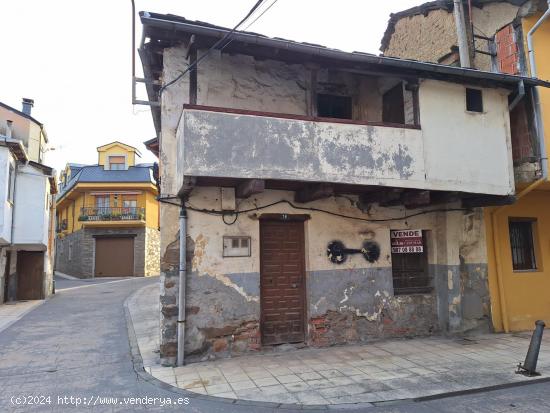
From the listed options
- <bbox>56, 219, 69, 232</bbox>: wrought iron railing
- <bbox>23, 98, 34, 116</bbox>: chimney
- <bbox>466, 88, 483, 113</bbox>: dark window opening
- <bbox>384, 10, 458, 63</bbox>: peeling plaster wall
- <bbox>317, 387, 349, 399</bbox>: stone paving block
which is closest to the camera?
<bbox>317, 387, 349, 399</bbox>: stone paving block

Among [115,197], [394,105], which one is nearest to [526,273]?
[394,105]

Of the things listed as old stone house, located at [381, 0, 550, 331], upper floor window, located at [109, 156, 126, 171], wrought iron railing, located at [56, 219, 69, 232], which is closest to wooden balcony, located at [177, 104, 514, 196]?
old stone house, located at [381, 0, 550, 331]

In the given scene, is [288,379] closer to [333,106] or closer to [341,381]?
[341,381]

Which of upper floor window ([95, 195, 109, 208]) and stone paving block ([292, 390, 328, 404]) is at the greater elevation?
upper floor window ([95, 195, 109, 208])

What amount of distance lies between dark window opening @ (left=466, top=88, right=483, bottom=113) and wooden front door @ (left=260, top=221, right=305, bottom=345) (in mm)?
4348

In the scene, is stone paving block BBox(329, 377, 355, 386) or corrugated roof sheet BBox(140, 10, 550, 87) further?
corrugated roof sheet BBox(140, 10, 550, 87)

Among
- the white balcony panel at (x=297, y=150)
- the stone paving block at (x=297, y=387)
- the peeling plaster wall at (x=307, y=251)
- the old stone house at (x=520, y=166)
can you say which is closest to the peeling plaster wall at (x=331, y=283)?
the peeling plaster wall at (x=307, y=251)

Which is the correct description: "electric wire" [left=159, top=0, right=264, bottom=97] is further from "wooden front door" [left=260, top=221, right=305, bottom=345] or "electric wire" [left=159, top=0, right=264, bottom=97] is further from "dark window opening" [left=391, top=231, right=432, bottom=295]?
"dark window opening" [left=391, top=231, right=432, bottom=295]

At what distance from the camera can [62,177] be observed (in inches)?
1551

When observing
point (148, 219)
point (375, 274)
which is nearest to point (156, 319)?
point (375, 274)

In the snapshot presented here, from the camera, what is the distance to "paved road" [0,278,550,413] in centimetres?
501

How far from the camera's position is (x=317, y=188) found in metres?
7.13

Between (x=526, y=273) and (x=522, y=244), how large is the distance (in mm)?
837

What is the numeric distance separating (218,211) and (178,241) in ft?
2.91
